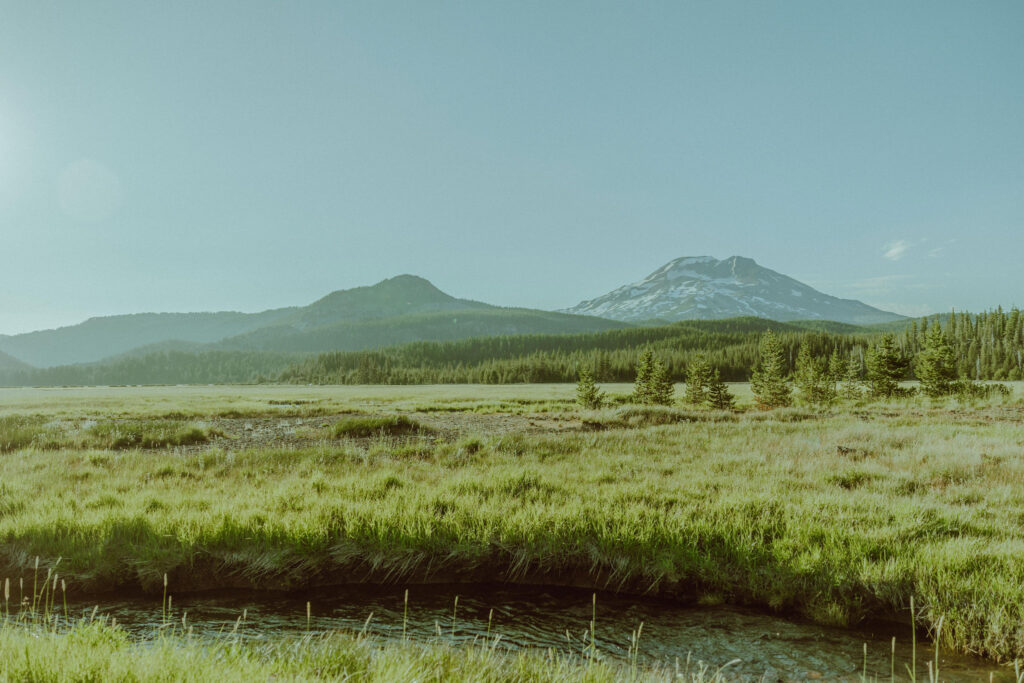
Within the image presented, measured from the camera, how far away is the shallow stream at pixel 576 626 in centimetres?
578

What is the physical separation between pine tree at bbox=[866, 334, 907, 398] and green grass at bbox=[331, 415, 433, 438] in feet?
187

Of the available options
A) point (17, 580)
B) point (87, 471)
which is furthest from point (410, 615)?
point (87, 471)

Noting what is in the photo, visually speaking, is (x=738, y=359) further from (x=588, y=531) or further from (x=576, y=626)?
(x=576, y=626)

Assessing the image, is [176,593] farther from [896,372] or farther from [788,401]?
[896,372]

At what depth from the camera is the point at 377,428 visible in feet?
83.7

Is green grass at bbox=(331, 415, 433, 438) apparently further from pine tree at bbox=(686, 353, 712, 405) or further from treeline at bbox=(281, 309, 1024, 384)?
treeline at bbox=(281, 309, 1024, 384)

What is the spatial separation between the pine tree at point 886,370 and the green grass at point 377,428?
57101 mm

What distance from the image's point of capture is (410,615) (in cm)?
712

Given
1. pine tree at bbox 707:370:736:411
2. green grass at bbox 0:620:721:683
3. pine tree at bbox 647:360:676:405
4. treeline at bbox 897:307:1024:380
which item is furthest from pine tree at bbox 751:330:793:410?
treeline at bbox 897:307:1024:380

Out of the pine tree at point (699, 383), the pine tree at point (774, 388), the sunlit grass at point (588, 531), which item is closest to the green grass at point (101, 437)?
the sunlit grass at point (588, 531)

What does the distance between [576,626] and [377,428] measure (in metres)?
20.2

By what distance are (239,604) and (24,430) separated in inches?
905

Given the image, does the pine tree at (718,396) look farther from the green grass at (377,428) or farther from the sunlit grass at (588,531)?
the sunlit grass at (588,531)

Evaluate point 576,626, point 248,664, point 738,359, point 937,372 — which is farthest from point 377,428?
point 738,359
